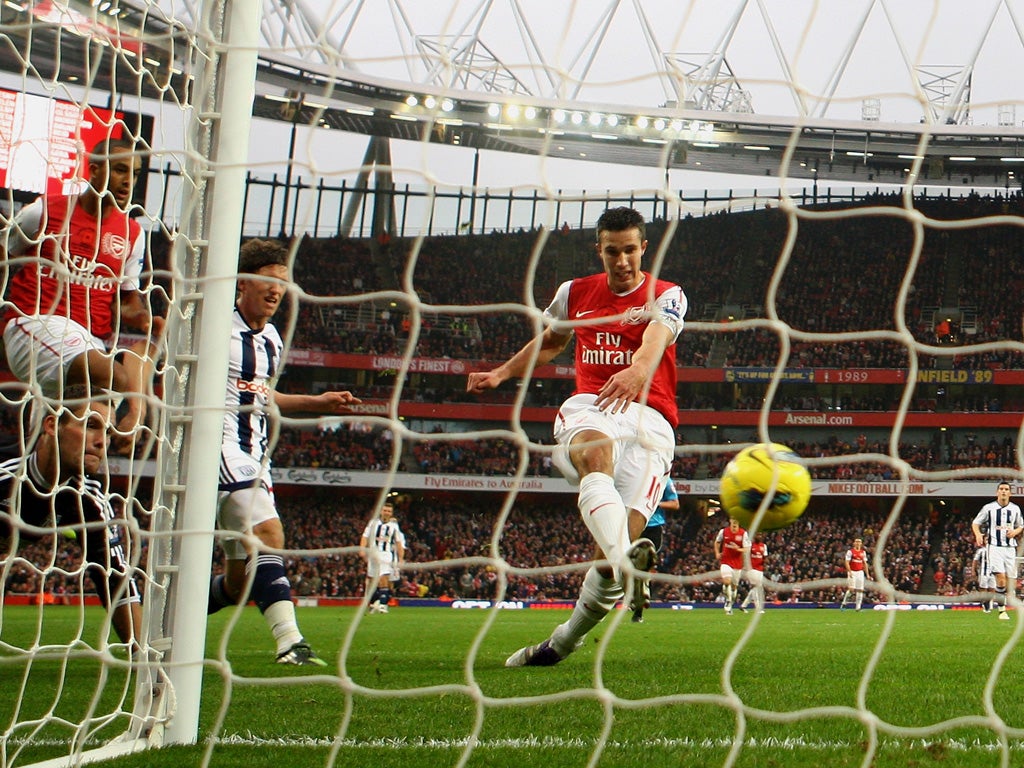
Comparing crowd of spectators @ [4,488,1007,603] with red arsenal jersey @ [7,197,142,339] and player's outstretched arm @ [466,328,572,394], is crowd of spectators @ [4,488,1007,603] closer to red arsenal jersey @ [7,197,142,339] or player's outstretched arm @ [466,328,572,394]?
red arsenal jersey @ [7,197,142,339]

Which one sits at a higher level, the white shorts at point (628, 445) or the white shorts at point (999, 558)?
the white shorts at point (628, 445)

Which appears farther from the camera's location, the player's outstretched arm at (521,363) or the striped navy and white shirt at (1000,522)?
the striped navy and white shirt at (1000,522)

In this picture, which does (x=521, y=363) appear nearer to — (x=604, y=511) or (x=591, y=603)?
(x=604, y=511)

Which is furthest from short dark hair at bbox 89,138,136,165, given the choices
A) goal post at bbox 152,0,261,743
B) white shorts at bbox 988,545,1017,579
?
white shorts at bbox 988,545,1017,579

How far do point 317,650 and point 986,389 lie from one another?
27835mm

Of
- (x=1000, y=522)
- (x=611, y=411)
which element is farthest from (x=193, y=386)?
(x=1000, y=522)

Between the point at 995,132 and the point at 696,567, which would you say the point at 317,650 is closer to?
the point at 696,567

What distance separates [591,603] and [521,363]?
3.66 feet

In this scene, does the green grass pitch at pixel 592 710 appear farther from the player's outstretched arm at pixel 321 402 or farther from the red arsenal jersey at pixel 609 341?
the red arsenal jersey at pixel 609 341

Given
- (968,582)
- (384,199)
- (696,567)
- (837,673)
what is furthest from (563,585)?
(837,673)

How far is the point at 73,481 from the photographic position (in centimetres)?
525

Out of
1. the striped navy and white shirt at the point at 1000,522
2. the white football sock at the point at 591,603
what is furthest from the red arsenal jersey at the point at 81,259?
the striped navy and white shirt at the point at 1000,522

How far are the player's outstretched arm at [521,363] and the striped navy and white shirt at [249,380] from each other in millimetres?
976

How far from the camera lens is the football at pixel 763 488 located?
12.1 ft
